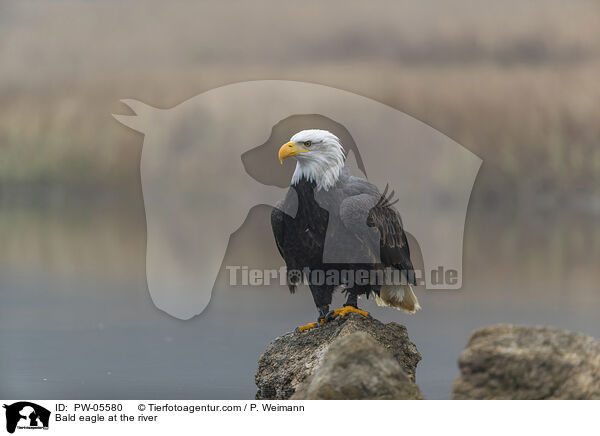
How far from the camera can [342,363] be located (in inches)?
205

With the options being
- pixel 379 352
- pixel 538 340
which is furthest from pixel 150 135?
pixel 538 340

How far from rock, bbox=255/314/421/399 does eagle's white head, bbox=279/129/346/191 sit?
1338 mm

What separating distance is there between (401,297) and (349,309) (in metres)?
0.58

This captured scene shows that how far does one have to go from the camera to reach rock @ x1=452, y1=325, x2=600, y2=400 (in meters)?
5.00

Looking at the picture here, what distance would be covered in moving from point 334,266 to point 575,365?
2.58 m

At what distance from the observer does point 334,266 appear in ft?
23.2

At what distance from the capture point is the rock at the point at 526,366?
5.00 m

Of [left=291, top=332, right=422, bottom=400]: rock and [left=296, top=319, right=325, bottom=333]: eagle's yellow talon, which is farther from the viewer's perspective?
[left=296, top=319, right=325, bottom=333]: eagle's yellow talon

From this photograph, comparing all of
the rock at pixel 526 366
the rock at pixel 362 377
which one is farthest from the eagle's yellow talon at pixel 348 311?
the rock at pixel 526 366

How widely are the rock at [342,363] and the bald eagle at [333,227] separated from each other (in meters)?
0.25

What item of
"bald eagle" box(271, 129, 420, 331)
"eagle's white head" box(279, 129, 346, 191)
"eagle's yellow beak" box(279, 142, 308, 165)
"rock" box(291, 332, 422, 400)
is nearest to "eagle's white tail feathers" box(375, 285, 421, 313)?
"bald eagle" box(271, 129, 420, 331)
